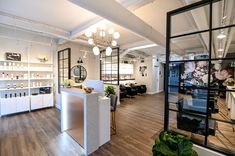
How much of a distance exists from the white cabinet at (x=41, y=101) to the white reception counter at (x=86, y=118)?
249cm

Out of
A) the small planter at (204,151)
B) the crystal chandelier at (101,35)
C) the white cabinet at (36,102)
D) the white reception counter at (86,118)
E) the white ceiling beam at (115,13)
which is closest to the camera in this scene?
A: the small planter at (204,151)

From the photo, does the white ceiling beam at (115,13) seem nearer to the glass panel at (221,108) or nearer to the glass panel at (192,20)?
the glass panel at (192,20)

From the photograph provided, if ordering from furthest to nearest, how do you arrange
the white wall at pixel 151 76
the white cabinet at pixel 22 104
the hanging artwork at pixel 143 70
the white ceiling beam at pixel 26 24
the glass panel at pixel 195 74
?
1. the hanging artwork at pixel 143 70
2. the white wall at pixel 151 76
3. the white cabinet at pixel 22 104
4. the white ceiling beam at pixel 26 24
5. the glass panel at pixel 195 74

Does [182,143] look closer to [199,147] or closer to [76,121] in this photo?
[199,147]

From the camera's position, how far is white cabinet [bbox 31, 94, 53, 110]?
5.05m

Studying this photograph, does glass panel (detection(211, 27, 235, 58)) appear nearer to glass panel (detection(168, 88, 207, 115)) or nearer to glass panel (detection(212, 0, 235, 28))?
glass panel (detection(212, 0, 235, 28))

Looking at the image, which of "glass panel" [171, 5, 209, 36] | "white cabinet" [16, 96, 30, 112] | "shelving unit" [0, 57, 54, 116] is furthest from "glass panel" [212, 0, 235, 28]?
"white cabinet" [16, 96, 30, 112]

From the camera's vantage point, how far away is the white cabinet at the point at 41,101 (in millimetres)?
5051

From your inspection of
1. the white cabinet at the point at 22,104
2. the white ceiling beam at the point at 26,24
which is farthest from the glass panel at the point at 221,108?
the white cabinet at the point at 22,104

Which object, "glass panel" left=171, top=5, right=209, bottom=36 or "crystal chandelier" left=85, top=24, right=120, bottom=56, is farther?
"crystal chandelier" left=85, top=24, right=120, bottom=56

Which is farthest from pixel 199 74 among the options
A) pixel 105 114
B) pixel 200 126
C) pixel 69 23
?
pixel 69 23

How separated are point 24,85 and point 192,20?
20.5ft

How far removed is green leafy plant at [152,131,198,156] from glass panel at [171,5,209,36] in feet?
7.27

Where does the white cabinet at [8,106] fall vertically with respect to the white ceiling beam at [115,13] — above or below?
below
